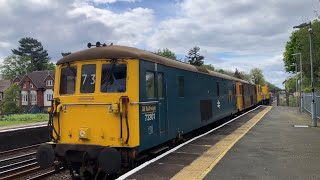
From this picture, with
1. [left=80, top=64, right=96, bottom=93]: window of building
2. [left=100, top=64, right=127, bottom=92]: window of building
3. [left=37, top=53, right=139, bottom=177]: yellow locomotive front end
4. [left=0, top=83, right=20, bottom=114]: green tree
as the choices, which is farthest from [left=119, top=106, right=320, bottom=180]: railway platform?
[left=0, top=83, right=20, bottom=114]: green tree

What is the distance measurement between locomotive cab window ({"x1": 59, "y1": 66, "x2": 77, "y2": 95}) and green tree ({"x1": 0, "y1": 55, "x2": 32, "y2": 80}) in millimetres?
108251

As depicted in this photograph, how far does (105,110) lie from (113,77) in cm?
86

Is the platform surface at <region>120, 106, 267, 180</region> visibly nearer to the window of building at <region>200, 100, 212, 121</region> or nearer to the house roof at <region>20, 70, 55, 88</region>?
the window of building at <region>200, 100, 212, 121</region>

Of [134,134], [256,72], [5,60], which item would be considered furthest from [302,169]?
[256,72]

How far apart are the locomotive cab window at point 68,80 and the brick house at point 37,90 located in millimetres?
69471

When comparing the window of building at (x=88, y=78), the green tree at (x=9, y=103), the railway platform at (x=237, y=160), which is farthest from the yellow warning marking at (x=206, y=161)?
the green tree at (x=9, y=103)

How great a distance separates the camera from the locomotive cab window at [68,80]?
33.2 ft

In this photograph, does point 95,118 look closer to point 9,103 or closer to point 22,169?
point 22,169

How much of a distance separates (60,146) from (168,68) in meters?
3.84

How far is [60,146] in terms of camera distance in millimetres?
9625

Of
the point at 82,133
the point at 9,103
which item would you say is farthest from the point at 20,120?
the point at 82,133

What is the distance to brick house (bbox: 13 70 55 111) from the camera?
78125mm

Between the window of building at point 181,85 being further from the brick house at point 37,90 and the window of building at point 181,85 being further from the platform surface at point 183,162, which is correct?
the brick house at point 37,90

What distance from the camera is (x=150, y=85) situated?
1013 cm
